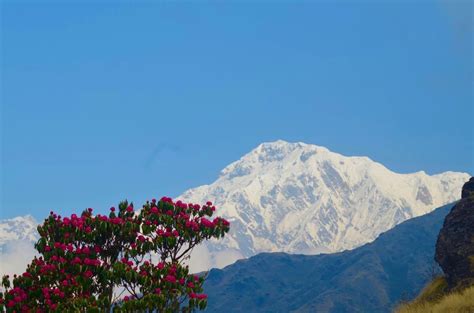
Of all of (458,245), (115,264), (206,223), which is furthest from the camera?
(458,245)

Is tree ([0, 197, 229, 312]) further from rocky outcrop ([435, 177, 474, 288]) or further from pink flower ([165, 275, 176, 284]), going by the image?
rocky outcrop ([435, 177, 474, 288])

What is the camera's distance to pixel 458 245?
38.3m

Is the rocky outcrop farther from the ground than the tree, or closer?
closer

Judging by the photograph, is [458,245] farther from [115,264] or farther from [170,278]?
[115,264]

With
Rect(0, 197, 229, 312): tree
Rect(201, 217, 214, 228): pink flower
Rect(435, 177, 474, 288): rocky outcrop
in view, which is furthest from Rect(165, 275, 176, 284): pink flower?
Rect(435, 177, 474, 288): rocky outcrop

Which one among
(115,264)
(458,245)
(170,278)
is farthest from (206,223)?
(458,245)

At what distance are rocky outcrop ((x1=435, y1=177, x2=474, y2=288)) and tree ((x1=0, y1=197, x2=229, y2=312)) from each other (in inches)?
486

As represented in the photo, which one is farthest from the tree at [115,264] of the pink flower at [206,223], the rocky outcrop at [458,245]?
the rocky outcrop at [458,245]

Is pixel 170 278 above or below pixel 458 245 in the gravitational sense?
above

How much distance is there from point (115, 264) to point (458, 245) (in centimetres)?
1898

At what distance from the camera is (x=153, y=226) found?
104 feet

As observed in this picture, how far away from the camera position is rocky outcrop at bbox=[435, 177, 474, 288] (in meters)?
36.4

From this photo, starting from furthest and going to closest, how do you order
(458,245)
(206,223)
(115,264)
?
1. (458,245)
2. (206,223)
3. (115,264)

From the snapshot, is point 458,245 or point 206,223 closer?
point 206,223
